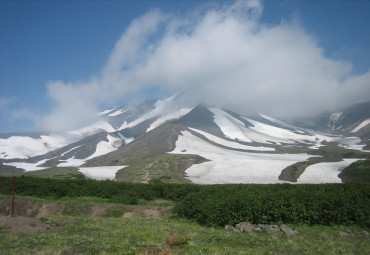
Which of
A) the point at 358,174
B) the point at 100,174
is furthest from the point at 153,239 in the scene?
the point at 100,174

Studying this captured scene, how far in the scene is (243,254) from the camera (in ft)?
36.0

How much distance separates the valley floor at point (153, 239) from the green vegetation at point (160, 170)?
54.3 metres

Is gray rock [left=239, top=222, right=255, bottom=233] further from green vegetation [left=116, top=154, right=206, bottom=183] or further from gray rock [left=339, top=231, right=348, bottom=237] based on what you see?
green vegetation [left=116, top=154, right=206, bottom=183]

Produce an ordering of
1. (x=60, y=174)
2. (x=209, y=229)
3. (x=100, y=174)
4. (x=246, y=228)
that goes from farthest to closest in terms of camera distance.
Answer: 1. (x=100, y=174)
2. (x=60, y=174)
3. (x=209, y=229)
4. (x=246, y=228)

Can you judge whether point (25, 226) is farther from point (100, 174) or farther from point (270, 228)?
point (100, 174)

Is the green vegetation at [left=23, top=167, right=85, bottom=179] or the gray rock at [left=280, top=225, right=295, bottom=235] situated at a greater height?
the green vegetation at [left=23, top=167, right=85, bottom=179]

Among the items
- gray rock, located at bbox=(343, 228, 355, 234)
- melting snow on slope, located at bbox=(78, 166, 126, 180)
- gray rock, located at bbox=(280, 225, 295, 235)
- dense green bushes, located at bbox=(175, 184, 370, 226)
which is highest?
melting snow on slope, located at bbox=(78, 166, 126, 180)

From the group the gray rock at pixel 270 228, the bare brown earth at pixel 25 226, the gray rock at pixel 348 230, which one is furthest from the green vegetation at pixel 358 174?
the bare brown earth at pixel 25 226

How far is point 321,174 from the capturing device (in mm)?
84750

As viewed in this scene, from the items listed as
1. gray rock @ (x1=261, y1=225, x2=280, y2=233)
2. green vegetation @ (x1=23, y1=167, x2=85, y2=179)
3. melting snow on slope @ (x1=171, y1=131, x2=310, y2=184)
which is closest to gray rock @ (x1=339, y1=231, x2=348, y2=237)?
gray rock @ (x1=261, y1=225, x2=280, y2=233)

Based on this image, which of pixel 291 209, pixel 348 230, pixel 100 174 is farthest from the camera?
pixel 100 174

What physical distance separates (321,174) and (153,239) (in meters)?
83.4

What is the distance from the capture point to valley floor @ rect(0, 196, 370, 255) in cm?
1116

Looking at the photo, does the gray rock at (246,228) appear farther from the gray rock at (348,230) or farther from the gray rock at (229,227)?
the gray rock at (348,230)
